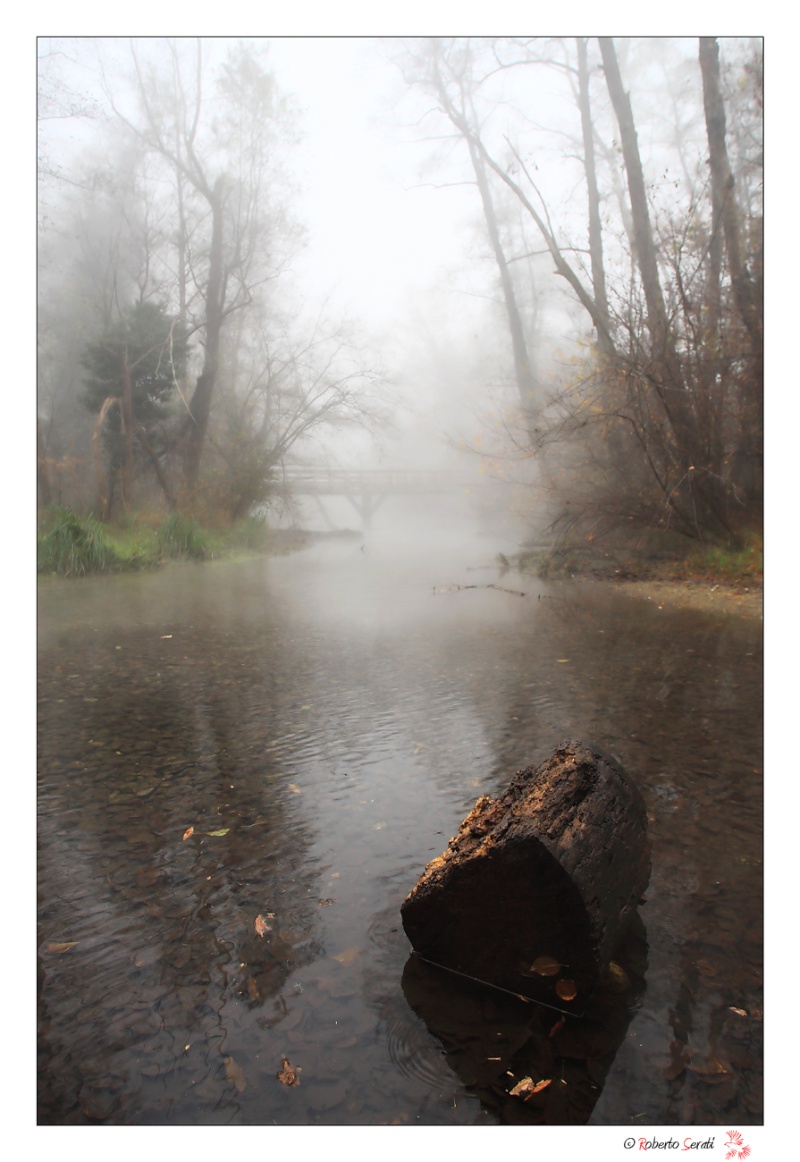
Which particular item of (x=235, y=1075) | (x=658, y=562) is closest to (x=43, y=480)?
(x=658, y=562)

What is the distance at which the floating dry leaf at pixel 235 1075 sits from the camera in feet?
A: 5.03

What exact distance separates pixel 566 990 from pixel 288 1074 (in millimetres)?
673

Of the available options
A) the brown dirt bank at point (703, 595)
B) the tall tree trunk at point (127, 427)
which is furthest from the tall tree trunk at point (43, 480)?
the brown dirt bank at point (703, 595)

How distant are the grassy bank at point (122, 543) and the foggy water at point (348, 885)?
531 centimetres

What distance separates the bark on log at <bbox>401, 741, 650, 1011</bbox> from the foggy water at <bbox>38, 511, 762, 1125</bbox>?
0.08m

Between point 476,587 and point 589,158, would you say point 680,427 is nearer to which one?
point 476,587

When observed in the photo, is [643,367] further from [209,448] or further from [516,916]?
[209,448]

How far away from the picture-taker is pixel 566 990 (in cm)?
179

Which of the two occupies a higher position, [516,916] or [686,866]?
[516,916]

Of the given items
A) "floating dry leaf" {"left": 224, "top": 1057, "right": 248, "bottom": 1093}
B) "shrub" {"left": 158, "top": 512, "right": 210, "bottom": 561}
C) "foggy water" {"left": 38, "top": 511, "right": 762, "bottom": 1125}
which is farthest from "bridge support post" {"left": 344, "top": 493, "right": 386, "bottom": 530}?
"floating dry leaf" {"left": 224, "top": 1057, "right": 248, "bottom": 1093}

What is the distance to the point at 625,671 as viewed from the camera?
5273 millimetres

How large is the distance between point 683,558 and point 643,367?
115 inches
